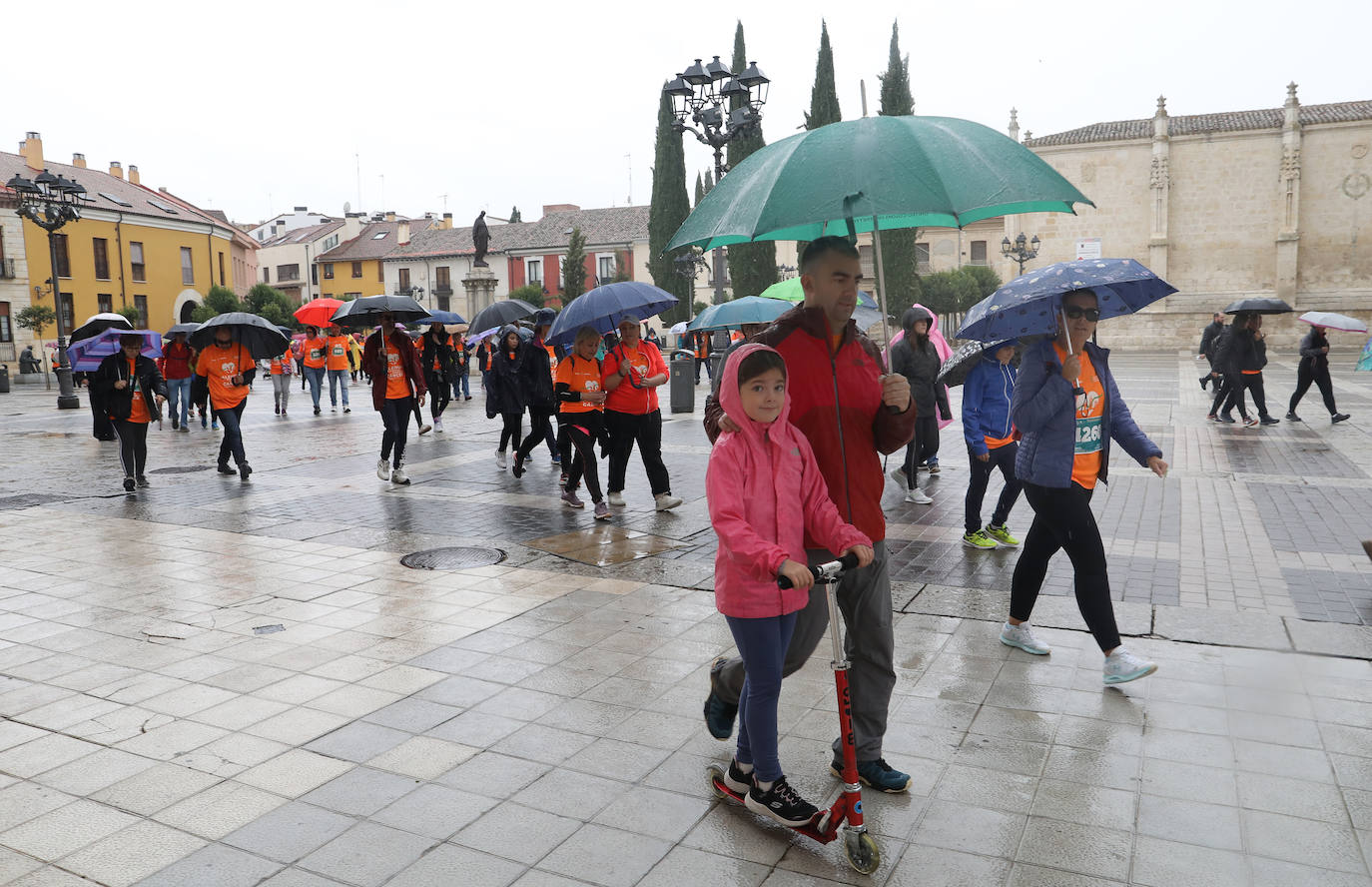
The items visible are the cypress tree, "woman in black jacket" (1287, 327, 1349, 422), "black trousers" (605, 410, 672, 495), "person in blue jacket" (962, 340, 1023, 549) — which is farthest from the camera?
the cypress tree

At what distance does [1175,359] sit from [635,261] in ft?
122

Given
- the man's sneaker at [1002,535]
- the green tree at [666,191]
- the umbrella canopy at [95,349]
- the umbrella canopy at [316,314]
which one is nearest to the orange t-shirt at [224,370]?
the umbrella canopy at [95,349]

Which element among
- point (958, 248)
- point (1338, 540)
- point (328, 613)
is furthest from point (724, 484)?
point (958, 248)

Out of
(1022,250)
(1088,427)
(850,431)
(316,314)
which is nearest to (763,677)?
(850,431)

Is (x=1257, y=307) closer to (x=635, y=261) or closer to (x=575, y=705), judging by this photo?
(x=575, y=705)

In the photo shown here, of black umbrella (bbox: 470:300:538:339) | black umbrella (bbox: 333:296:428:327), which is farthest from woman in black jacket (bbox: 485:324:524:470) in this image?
black umbrella (bbox: 333:296:428:327)

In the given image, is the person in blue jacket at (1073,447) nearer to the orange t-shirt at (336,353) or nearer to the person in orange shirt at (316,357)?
the orange t-shirt at (336,353)

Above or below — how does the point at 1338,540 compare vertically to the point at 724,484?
below

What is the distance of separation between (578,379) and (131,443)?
4.92 m

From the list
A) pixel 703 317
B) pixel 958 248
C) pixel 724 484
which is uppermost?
pixel 958 248

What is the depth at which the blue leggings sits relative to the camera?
289 cm

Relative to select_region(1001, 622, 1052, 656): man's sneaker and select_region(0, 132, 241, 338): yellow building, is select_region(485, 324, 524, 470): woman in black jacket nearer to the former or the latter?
select_region(1001, 622, 1052, 656): man's sneaker

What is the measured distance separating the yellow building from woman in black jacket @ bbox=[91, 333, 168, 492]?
38.8m

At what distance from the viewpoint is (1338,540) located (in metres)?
6.69
